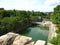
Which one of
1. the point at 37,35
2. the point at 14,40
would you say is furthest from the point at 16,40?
the point at 37,35

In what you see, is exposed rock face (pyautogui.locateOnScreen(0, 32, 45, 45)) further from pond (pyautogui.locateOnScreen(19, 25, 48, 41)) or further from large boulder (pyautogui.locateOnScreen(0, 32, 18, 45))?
pond (pyautogui.locateOnScreen(19, 25, 48, 41))

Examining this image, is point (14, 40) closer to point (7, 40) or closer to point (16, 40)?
point (16, 40)

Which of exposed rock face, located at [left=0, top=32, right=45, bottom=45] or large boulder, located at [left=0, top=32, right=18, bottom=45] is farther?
large boulder, located at [left=0, top=32, right=18, bottom=45]

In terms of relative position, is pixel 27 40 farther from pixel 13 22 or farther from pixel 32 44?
pixel 13 22

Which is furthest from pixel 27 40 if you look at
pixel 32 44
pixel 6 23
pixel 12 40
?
pixel 6 23

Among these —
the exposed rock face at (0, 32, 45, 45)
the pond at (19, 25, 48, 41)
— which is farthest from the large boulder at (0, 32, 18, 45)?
the pond at (19, 25, 48, 41)

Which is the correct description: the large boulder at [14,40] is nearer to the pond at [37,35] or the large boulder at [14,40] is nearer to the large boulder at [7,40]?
the large boulder at [7,40]

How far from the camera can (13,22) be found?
24.6m

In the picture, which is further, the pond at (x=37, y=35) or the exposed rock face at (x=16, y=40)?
the pond at (x=37, y=35)

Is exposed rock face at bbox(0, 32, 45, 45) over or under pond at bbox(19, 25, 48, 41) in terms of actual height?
over

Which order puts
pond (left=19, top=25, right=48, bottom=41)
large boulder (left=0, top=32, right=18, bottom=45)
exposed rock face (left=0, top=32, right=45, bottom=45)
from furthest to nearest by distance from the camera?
pond (left=19, top=25, right=48, bottom=41) → large boulder (left=0, top=32, right=18, bottom=45) → exposed rock face (left=0, top=32, right=45, bottom=45)

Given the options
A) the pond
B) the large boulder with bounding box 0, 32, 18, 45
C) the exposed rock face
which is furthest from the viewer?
the pond

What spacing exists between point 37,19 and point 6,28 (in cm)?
2624

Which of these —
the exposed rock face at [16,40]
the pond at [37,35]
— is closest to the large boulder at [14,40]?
the exposed rock face at [16,40]
